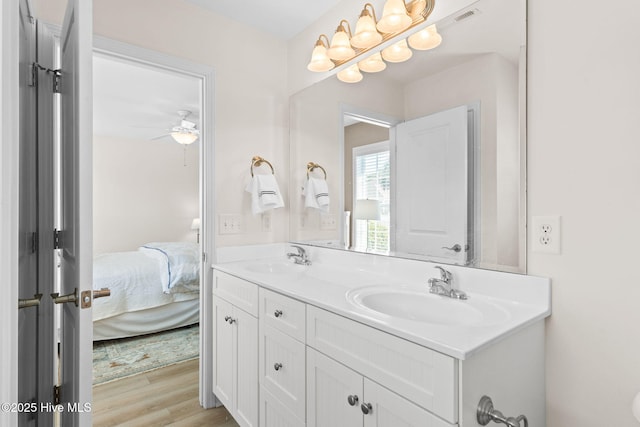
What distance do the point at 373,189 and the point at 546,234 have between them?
2.70ft

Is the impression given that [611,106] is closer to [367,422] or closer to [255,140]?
[367,422]

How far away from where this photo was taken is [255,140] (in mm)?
2184

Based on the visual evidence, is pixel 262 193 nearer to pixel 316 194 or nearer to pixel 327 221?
pixel 316 194

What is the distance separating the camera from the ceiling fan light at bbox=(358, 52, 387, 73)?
66.0 inches

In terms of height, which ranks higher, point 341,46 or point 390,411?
point 341,46

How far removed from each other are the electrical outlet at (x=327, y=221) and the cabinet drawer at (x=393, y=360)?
0.85m

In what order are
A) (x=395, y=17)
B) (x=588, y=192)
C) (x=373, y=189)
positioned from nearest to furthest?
(x=588, y=192), (x=395, y=17), (x=373, y=189)

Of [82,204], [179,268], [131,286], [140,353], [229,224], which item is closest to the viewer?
[82,204]

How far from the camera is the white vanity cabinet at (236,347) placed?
1581 millimetres

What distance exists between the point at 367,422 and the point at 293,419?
0.45 metres

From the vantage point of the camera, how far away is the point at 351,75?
1850 mm

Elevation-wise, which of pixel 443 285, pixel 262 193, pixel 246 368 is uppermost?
pixel 262 193

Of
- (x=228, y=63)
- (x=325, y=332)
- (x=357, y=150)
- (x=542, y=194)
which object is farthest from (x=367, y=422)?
(x=228, y=63)

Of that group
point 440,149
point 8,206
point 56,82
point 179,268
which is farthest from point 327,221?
point 179,268
